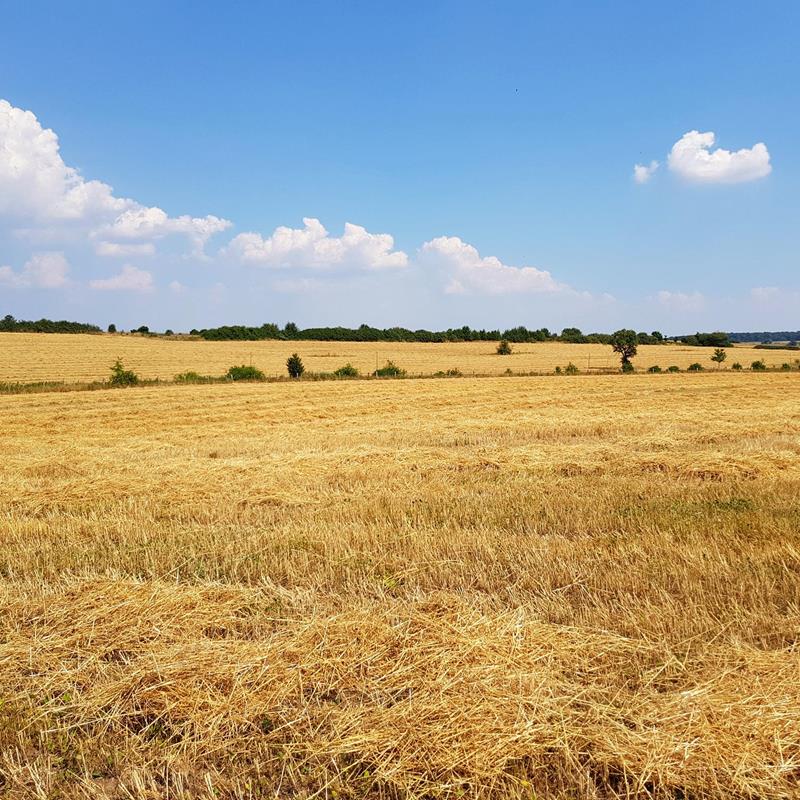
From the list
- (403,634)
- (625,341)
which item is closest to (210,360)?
(625,341)

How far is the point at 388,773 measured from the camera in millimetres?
2611

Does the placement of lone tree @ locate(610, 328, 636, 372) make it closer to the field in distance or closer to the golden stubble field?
the field in distance

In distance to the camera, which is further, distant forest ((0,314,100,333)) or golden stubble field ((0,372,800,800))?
distant forest ((0,314,100,333))

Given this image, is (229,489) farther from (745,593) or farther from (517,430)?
(517,430)

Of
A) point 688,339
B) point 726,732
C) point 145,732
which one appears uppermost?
point 688,339

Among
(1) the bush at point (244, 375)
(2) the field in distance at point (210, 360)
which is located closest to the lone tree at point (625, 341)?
(2) the field in distance at point (210, 360)

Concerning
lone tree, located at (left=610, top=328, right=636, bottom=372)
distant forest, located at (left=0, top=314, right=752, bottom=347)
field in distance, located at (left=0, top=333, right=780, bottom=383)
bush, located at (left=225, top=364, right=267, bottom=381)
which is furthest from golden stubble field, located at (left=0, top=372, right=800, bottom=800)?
distant forest, located at (left=0, top=314, right=752, bottom=347)

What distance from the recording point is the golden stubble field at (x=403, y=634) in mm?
2697

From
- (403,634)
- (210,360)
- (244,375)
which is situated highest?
(210,360)

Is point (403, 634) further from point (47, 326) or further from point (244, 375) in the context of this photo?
point (47, 326)

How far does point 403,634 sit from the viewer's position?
3799mm

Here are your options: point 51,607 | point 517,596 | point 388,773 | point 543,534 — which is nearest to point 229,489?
point 51,607

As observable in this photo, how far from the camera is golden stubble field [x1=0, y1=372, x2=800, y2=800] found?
270 cm

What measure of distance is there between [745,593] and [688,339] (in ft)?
449
